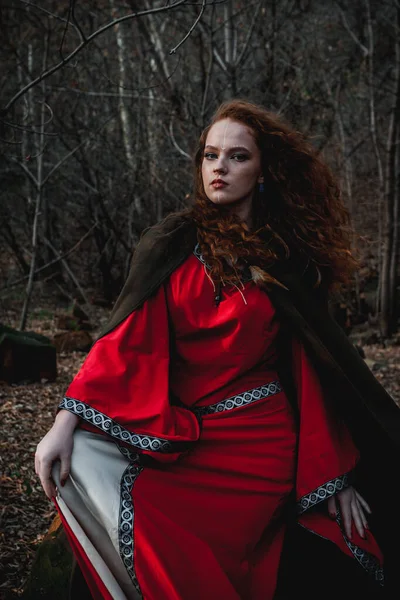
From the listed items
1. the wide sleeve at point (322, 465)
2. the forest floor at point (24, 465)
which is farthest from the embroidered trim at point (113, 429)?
the forest floor at point (24, 465)

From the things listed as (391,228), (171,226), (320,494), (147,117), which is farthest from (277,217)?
(147,117)

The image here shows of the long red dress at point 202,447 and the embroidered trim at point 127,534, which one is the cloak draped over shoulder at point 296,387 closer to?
the long red dress at point 202,447

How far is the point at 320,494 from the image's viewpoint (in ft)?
6.72

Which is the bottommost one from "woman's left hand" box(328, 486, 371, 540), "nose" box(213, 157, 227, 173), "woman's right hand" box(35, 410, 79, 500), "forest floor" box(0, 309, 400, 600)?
"forest floor" box(0, 309, 400, 600)

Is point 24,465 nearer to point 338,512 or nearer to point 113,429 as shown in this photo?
point 113,429

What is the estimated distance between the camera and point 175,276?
221cm

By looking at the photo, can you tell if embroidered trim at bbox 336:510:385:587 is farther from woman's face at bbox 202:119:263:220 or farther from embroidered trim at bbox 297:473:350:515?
woman's face at bbox 202:119:263:220

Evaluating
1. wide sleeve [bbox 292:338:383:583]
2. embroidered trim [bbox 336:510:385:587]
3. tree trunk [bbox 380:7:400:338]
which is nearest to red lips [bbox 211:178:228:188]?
wide sleeve [bbox 292:338:383:583]

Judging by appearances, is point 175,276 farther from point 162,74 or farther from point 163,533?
point 162,74

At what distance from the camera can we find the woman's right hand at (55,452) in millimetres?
1726

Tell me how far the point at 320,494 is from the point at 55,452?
0.93 meters

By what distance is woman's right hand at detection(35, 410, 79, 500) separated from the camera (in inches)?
67.9

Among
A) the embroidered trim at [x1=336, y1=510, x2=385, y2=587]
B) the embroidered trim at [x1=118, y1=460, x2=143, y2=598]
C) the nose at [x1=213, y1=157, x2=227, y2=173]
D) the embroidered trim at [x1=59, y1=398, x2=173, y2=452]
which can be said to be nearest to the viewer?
the embroidered trim at [x1=118, y1=460, x2=143, y2=598]

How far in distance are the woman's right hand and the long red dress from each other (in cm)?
5
